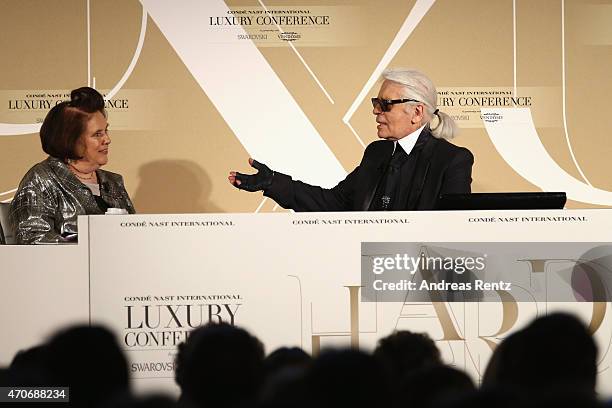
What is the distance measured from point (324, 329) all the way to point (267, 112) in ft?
11.2

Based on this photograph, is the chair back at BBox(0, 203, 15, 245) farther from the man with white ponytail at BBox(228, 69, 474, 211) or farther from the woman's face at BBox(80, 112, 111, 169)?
the man with white ponytail at BBox(228, 69, 474, 211)

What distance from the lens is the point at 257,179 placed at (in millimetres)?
4438

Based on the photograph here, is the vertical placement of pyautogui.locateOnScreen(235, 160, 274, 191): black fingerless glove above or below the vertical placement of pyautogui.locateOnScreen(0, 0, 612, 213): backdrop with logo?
below

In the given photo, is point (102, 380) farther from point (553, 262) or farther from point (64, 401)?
point (553, 262)

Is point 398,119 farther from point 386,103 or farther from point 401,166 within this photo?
point 401,166

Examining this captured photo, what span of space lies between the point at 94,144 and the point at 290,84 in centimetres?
220

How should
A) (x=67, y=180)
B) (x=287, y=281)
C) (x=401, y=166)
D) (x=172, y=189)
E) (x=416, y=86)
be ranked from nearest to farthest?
(x=287, y=281) < (x=67, y=180) < (x=401, y=166) < (x=416, y=86) < (x=172, y=189)

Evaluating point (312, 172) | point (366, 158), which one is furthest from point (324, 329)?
point (312, 172)

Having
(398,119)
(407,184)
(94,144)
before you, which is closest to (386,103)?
(398,119)

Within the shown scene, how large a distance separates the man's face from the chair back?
5.85ft

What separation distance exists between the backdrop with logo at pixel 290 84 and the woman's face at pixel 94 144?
73.6 inches

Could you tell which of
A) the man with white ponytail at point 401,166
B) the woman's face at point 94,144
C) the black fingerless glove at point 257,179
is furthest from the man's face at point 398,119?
the woman's face at point 94,144

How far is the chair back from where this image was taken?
15.4ft

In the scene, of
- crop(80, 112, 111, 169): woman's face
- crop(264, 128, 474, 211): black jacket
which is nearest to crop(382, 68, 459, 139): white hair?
crop(264, 128, 474, 211): black jacket
